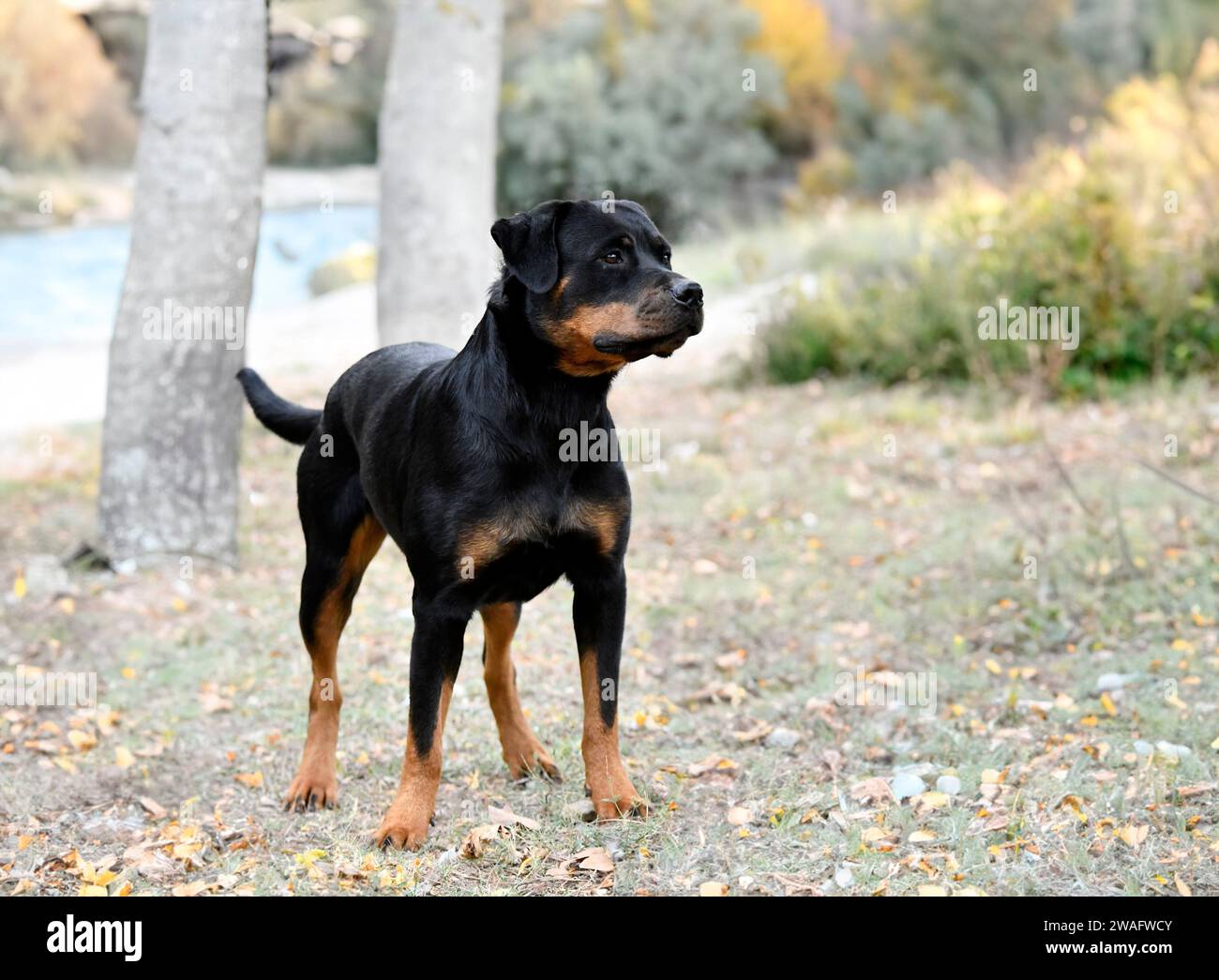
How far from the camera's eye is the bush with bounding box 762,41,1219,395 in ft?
31.6

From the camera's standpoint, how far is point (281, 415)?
4.80 metres

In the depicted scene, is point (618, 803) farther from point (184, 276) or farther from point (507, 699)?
point (184, 276)

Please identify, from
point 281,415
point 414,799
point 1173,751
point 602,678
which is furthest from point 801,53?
point 414,799

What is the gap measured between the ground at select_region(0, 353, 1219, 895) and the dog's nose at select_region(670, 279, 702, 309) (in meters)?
1.54

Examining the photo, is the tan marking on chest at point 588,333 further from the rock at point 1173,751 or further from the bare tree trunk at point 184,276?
the bare tree trunk at point 184,276

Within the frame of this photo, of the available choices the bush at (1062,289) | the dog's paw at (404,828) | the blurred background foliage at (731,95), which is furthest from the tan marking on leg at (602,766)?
the blurred background foliage at (731,95)

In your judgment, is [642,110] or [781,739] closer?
[781,739]

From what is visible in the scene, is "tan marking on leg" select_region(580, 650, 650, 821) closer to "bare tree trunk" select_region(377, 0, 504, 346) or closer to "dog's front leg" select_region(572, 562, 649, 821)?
"dog's front leg" select_region(572, 562, 649, 821)

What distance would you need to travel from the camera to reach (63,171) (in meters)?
19.2

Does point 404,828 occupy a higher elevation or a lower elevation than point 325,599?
lower

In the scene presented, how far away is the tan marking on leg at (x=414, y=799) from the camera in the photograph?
149 inches

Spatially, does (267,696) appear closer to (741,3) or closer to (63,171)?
(63,171)

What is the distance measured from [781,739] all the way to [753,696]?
2.00ft
